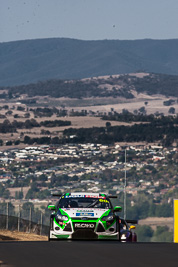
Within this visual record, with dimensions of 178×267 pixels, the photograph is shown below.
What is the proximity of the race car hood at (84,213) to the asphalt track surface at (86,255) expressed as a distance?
6.41 feet

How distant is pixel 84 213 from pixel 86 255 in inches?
197

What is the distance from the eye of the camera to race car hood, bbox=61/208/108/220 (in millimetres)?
20016

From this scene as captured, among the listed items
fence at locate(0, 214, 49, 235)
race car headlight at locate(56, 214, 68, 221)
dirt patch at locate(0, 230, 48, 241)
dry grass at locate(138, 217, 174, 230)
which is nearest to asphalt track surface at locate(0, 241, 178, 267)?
race car headlight at locate(56, 214, 68, 221)

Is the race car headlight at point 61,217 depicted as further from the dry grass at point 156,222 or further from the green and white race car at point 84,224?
the dry grass at point 156,222

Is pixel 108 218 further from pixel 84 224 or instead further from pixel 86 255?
pixel 86 255

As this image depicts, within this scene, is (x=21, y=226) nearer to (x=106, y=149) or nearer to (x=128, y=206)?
(x=128, y=206)

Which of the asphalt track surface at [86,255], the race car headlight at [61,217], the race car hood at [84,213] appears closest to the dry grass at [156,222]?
the race car hood at [84,213]

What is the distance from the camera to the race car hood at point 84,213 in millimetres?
20016

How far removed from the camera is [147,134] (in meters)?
148

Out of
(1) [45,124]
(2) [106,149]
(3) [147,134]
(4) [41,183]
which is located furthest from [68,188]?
(1) [45,124]

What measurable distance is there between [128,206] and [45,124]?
94363mm

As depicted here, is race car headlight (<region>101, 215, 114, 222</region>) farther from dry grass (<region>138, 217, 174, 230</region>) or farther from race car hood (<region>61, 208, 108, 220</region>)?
dry grass (<region>138, 217, 174, 230</region>)

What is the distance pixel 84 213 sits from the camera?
2006 cm

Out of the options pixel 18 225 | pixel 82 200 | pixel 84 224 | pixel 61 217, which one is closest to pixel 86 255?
pixel 84 224
